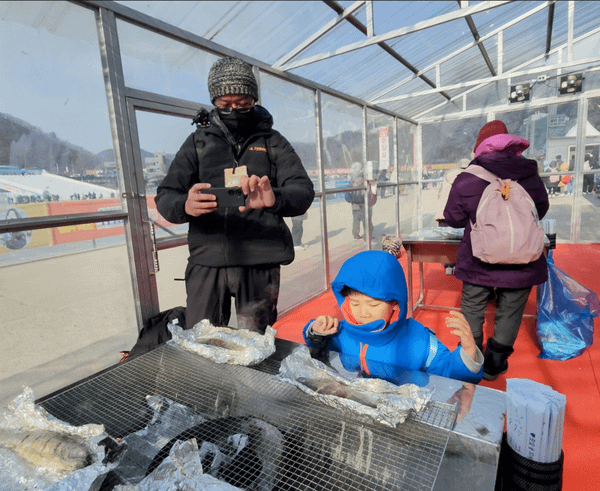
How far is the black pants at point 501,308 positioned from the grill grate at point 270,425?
170 cm

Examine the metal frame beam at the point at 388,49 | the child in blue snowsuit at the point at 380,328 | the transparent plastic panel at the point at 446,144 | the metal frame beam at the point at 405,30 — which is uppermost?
the metal frame beam at the point at 388,49

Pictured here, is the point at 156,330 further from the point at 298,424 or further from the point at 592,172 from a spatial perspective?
the point at 592,172

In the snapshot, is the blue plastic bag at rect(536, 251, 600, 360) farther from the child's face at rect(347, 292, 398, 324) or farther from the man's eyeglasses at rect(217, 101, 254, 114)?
the man's eyeglasses at rect(217, 101, 254, 114)

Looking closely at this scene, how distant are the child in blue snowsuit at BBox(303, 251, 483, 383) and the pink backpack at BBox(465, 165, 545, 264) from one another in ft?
3.11

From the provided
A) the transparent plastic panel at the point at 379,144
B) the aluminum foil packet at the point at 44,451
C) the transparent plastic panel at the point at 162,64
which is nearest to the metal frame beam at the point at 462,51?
the transparent plastic panel at the point at 379,144

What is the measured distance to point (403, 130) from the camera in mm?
7059

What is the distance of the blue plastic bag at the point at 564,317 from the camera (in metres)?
2.56

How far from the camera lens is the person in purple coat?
2.01 m

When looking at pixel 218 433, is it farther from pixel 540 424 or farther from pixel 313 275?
pixel 313 275

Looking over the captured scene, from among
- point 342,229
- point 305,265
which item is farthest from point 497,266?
point 342,229

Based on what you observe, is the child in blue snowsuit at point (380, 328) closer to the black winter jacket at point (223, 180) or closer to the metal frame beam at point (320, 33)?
the black winter jacket at point (223, 180)

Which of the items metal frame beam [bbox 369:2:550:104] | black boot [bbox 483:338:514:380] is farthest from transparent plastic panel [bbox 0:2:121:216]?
metal frame beam [bbox 369:2:550:104]

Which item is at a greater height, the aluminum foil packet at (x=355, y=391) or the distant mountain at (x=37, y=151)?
the distant mountain at (x=37, y=151)

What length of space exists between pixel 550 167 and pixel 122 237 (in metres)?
7.06
